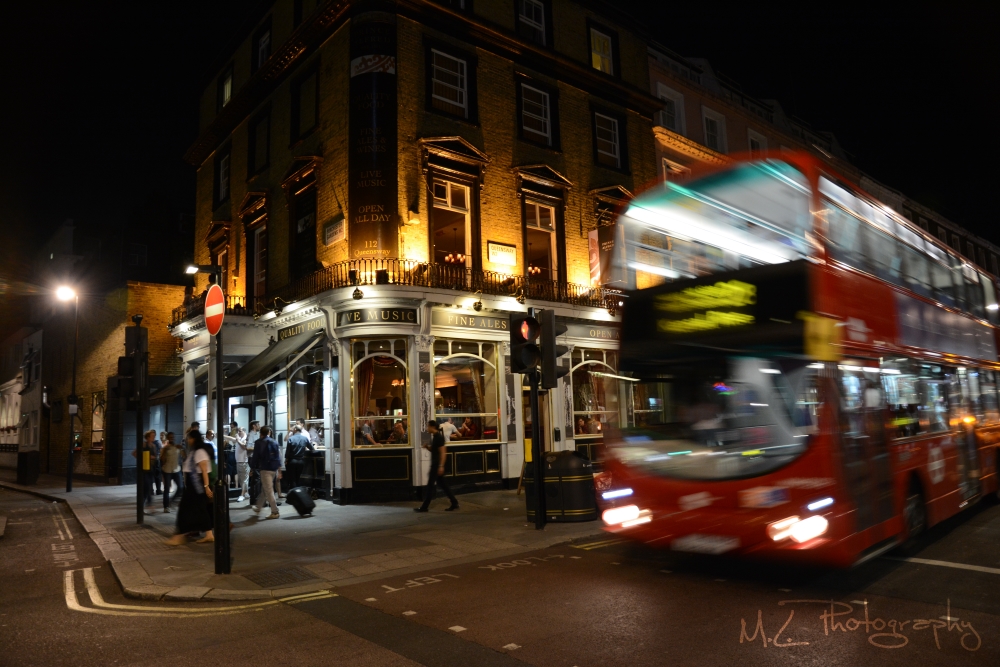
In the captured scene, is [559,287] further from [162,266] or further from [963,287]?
[162,266]

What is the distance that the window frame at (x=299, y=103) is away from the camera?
1869 centimetres

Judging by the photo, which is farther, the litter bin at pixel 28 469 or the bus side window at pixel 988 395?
the litter bin at pixel 28 469

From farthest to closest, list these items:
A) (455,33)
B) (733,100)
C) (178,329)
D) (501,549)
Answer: (733,100)
(178,329)
(455,33)
(501,549)

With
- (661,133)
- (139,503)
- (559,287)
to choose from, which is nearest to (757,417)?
(139,503)

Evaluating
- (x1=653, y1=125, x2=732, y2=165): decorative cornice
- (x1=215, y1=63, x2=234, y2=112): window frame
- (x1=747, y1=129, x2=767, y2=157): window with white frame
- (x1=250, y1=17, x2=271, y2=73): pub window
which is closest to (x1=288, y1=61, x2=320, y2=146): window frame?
(x1=250, y1=17, x2=271, y2=73): pub window

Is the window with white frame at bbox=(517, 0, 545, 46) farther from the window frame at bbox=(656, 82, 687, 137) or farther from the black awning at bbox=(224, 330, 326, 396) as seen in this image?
the black awning at bbox=(224, 330, 326, 396)

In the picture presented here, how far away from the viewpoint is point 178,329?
2283 cm

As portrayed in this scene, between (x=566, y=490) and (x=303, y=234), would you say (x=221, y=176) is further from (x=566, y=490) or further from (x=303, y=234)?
(x=566, y=490)

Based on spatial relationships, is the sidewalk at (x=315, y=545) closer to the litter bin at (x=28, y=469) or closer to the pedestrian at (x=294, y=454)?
the pedestrian at (x=294, y=454)

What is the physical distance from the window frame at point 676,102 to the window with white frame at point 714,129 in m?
1.40

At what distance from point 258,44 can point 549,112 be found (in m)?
9.96

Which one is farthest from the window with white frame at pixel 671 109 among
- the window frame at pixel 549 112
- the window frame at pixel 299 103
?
the window frame at pixel 299 103

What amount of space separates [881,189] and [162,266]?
3630 cm

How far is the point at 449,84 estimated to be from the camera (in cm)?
1834
